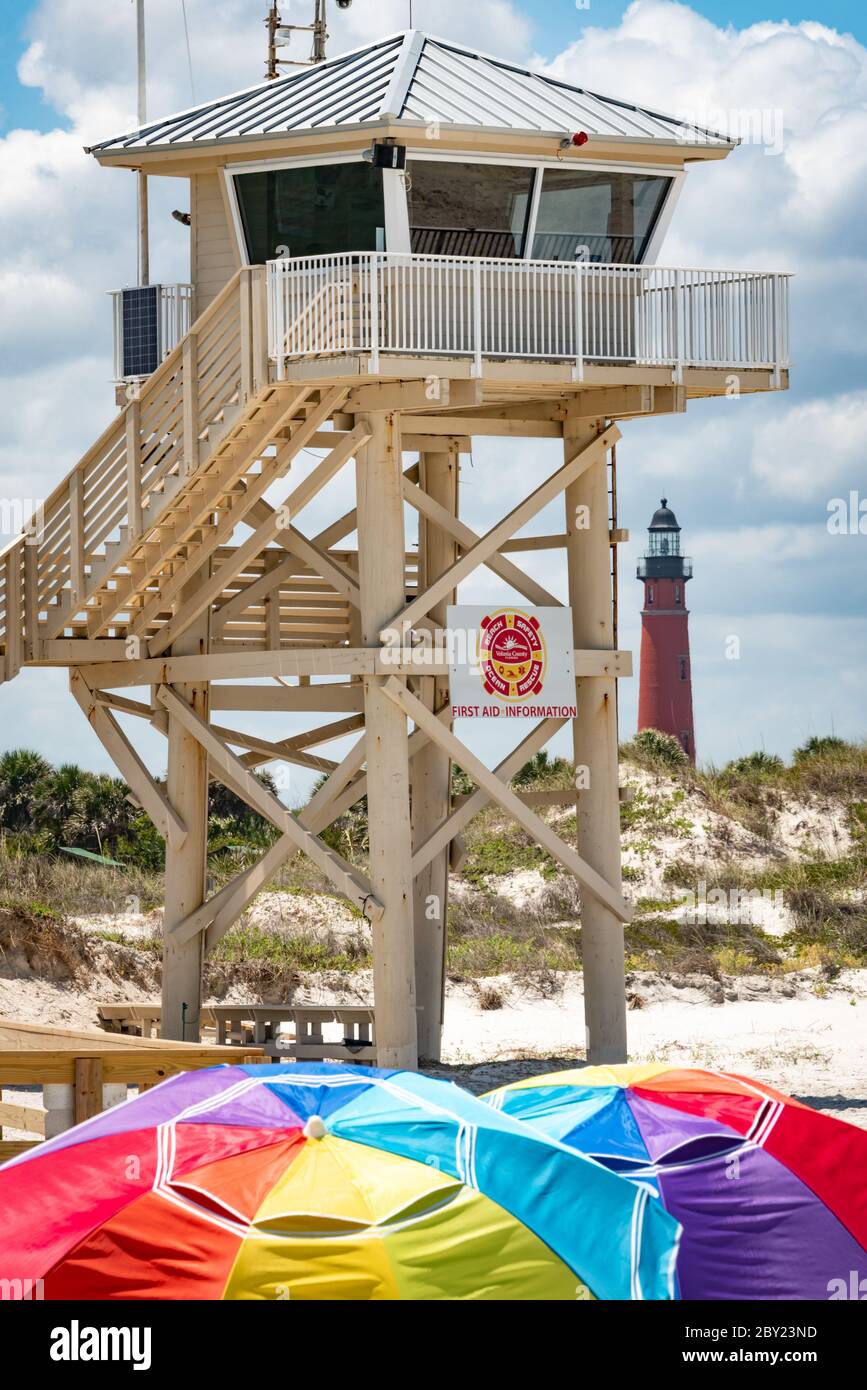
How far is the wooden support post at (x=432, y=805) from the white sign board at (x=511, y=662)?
9.29ft

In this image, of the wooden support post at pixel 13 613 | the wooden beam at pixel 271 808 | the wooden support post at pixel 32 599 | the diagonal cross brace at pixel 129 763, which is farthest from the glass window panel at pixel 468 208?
the diagonal cross brace at pixel 129 763

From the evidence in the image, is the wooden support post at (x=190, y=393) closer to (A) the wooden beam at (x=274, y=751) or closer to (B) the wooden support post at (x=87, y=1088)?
(A) the wooden beam at (x=274, y=751)

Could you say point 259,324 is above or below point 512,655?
above

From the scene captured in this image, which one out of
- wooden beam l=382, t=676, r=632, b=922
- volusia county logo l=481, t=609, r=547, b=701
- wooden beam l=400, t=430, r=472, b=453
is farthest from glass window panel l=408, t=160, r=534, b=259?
wooden beam l=382, t=676, r=632, b=922

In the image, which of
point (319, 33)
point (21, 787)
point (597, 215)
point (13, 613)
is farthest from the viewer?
point (21, 787)

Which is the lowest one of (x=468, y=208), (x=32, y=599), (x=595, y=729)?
(x=595, y=729)

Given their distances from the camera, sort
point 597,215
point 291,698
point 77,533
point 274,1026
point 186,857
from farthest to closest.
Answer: point 291,698 < point 186,857 < point 274,1026 < point 77,533 < point 597,215

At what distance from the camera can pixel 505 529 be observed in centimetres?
2288

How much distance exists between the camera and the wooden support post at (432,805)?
25891 millimetres

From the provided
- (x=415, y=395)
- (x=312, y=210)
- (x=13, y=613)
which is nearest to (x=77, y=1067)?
(x=415, y=395)

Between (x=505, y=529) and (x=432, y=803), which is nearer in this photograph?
(x=505, y=529)

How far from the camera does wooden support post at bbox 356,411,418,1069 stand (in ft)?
72.1

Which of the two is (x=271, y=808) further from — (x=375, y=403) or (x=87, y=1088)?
(x=87, y=1088)

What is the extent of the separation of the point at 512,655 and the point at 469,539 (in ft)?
5.79
